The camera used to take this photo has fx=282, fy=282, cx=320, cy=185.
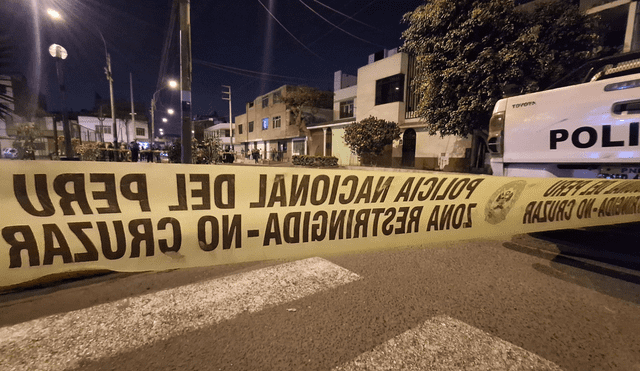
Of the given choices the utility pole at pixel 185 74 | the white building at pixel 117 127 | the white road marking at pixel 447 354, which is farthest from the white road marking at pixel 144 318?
the white building at pixel 117 127

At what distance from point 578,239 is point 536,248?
3.46 feet

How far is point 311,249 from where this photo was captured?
238 cm

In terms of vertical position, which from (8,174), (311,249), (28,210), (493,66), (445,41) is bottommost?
(311,249)

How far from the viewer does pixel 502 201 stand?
3221 millimetres

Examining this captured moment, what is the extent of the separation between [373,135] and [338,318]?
19.1 metres

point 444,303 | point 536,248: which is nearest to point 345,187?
point 444,303

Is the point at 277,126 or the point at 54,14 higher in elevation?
the point at 54,14

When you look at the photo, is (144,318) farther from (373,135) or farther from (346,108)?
(346,108)

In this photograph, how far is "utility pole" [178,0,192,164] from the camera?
7285 mm

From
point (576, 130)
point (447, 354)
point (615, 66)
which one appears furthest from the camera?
point (615, 66)

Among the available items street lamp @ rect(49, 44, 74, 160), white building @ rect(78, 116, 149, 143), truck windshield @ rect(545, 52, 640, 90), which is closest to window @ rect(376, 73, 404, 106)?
truck windshield @ rect(545, 52, 640, 90)

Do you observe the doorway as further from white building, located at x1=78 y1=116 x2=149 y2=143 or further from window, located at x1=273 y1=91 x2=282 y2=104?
white building, located at x1=78 y1=116 x2=149 y2=143

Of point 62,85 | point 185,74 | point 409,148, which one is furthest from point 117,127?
point 185,74

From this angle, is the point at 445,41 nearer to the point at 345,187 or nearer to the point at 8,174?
the point at 345,187
